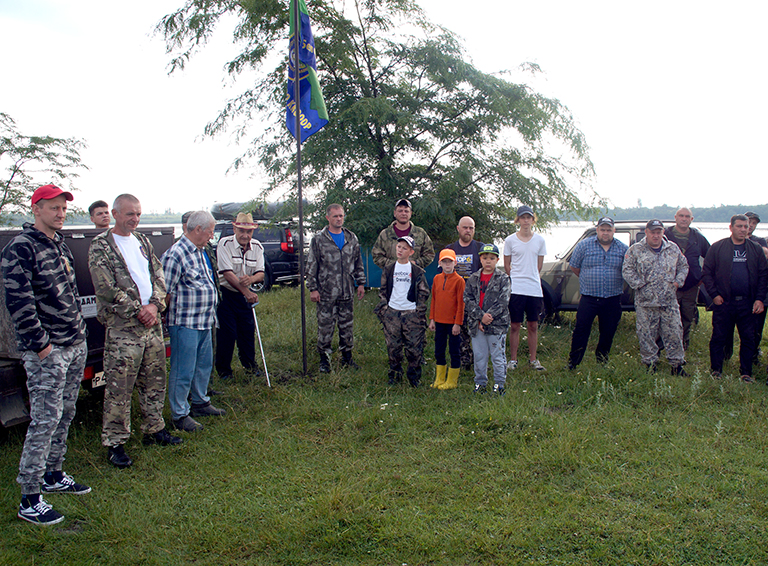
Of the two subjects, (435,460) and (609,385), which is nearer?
(435,460)

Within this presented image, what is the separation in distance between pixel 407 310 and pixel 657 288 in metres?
2.83

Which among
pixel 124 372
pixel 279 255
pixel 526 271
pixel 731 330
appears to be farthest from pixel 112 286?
pixel 279 255

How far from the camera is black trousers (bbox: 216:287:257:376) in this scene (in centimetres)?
589

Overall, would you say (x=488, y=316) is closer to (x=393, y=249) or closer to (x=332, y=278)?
(x=393, y=249)

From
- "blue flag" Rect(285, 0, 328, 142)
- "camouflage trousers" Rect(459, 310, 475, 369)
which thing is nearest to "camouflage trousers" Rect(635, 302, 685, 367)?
"camouflage trousers" Rect(459, 310, 475, 369)

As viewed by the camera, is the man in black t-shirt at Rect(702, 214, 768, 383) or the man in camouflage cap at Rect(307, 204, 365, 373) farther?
the man in camouflage cap at Rect(307, 204, 365, 373)

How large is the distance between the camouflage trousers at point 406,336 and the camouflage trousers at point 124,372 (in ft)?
8.15

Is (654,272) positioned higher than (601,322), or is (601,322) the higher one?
(654,272)

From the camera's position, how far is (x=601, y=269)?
19.2 ft

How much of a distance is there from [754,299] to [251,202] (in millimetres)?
8138

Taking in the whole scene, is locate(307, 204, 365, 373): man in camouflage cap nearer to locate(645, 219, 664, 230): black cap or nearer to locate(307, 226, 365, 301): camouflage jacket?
locate(307, 226, 365, 301): camouflage jacket

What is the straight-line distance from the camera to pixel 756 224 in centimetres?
611

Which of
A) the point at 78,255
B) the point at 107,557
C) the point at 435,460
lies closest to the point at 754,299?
the point at 435,460

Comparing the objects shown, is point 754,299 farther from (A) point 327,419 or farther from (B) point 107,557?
(B) point 107,557
